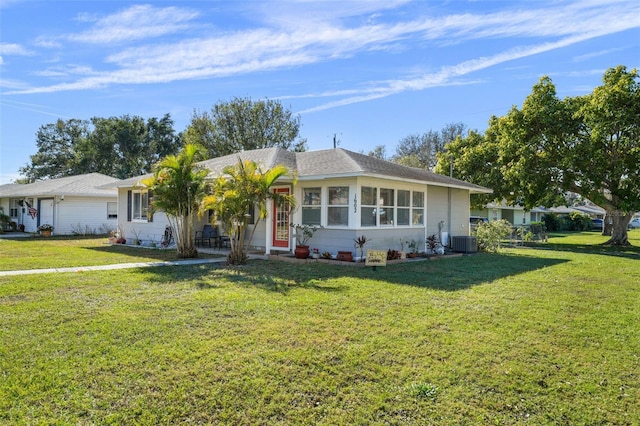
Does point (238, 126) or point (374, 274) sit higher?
point (238, 126)

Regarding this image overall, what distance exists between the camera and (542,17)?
11398 millimetres

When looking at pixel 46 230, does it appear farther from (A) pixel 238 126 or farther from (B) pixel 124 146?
(B) pixel 124 146

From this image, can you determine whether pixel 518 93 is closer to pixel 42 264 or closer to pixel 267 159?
pixel 267 159

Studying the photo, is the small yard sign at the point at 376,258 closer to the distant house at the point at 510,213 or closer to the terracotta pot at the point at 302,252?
the terracotta pot at the point at 302,252

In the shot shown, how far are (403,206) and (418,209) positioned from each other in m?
1.05

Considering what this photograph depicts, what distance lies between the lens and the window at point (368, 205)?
40.4 ft

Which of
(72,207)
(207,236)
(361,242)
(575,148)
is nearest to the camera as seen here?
(361,242)

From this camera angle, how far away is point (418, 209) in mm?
14852

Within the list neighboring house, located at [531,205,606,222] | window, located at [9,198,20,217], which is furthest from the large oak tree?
window, located at [9,198,20,217]

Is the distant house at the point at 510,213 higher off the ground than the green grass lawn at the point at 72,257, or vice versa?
the distant house at the point at 510,213

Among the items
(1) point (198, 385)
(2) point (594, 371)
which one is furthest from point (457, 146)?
(1) point (198, 385)

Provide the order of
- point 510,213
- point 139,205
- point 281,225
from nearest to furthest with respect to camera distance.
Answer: point 281,225 < point 139,205 < point 510,213

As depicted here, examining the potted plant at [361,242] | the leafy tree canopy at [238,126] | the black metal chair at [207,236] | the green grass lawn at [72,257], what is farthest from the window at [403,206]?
the leafy tree canopy at [238,126]

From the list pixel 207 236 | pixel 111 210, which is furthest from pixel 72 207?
pixel 207 236
